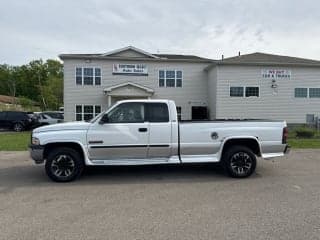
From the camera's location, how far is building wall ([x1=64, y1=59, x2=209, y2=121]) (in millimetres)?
27219

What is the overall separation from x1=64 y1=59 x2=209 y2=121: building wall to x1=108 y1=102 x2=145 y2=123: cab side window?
19754mm

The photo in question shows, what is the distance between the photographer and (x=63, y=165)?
7.69 meters

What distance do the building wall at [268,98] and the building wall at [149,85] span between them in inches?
93.8

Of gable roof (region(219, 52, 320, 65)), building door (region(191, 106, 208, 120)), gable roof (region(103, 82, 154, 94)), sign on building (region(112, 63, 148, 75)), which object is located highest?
gable roof (region(219, 52, 320, 65))

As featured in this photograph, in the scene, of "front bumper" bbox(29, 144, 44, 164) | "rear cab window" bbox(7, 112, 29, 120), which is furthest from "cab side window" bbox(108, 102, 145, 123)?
"rear cab window" bbox(7, 112, 29, 120)

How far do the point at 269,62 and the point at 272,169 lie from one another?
19173mm

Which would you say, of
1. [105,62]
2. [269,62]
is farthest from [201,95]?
[105,62]

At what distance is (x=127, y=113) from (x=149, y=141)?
864 millimetres

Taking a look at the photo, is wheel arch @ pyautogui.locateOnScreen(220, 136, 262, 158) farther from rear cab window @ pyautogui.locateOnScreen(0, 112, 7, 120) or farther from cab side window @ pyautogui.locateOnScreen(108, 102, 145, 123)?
rear cab window @ pyautogui.locateOnScreen(0, 112, 7, 120)

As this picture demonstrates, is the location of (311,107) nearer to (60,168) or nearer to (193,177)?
(193,177)

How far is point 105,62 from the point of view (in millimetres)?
27625

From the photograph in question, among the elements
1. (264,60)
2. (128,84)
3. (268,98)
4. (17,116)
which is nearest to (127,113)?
(128,84)

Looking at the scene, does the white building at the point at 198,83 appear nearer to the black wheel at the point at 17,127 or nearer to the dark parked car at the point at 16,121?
the dark parked car at the point at 16,121

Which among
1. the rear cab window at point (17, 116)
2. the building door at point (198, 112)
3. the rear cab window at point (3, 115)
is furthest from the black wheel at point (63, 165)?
the building door at point (198, 112)
